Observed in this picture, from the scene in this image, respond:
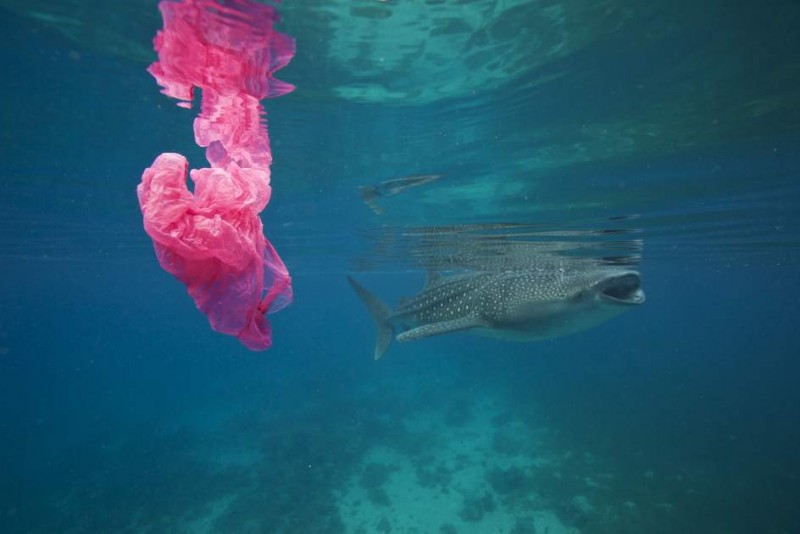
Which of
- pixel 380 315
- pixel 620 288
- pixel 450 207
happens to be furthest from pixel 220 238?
pixel 450 207

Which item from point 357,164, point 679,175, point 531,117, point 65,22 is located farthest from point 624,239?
point 65,22

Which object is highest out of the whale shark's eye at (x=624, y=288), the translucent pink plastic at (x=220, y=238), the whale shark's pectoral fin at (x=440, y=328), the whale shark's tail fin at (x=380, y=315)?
the translucent pink plastic at (x=220, y=238)

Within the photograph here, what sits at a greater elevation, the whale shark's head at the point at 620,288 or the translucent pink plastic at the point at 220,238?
the translucent pink plastic at the point at 220,238

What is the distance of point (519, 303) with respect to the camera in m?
7.18

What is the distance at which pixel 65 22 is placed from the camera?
6211mm

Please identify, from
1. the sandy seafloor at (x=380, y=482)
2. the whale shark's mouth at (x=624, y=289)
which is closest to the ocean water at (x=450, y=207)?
the sandy seafloor at (x=380, y=482)

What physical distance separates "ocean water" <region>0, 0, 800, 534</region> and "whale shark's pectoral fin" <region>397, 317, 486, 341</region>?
15.2 feet

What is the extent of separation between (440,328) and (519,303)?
1.60m

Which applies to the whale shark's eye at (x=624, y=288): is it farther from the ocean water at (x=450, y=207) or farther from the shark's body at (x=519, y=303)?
the ocean water at (x=450, y=207)

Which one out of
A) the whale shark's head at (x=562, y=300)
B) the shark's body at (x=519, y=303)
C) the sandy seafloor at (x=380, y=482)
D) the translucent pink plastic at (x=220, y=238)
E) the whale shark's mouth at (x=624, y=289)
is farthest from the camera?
the sandy seafloor at (x=380, y=482)

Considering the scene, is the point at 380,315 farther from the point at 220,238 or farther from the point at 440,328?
the point at 220,238

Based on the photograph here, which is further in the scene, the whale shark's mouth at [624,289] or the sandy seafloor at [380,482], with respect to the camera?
the sandy seafloor at [380,482]

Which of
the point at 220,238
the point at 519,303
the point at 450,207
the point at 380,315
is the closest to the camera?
the point at 220,238

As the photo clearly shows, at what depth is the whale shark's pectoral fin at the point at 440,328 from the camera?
621 cm
